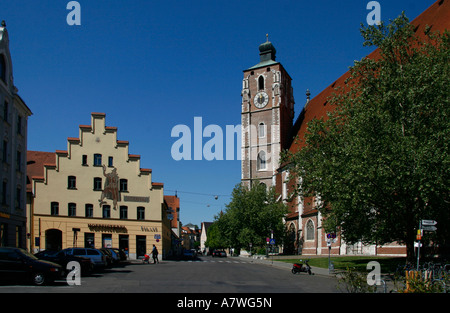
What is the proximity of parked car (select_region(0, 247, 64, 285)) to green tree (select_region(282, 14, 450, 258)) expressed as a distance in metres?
14.5

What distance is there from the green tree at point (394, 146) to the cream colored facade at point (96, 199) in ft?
75.7

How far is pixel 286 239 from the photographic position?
61000 mm

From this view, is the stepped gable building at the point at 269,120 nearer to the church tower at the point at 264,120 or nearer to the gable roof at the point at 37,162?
the church tower at the point at 264,120

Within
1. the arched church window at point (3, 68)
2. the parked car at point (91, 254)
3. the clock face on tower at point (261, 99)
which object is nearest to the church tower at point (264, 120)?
the clock face on tower at point (261, 99)

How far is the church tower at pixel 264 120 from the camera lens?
68.4 meters

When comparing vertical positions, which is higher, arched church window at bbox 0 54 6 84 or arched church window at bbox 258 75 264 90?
arched church window at bbox 258 75 264 90

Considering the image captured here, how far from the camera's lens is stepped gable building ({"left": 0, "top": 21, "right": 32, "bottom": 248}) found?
30.0 metres

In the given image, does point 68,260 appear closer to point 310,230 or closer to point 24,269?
point 24,269

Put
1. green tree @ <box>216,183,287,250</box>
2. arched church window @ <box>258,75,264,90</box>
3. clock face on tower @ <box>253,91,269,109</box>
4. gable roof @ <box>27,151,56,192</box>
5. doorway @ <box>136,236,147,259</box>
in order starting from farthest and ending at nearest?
1. arched church window @ <box>258,75,264,90</box>
2. clock face on tower @ <box>253,91,269,109</box>
3. green tree @ <box>216,183,287,250</box>
4. gable roof @ <box>27,151,56,192</box>
5. doorway @ <box>136,236,147,259</box>

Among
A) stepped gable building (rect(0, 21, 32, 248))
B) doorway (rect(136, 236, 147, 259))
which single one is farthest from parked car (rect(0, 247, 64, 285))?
doorway (rect(136, 236, 147, 259))

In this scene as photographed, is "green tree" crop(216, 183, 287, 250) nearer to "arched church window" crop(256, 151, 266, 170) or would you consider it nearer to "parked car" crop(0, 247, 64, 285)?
"arched church window" crop(256, 151, 266, 170)

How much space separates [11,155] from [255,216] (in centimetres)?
3506

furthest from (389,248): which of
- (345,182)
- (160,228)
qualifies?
(160,228)

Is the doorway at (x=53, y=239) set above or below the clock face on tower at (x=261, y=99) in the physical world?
below
